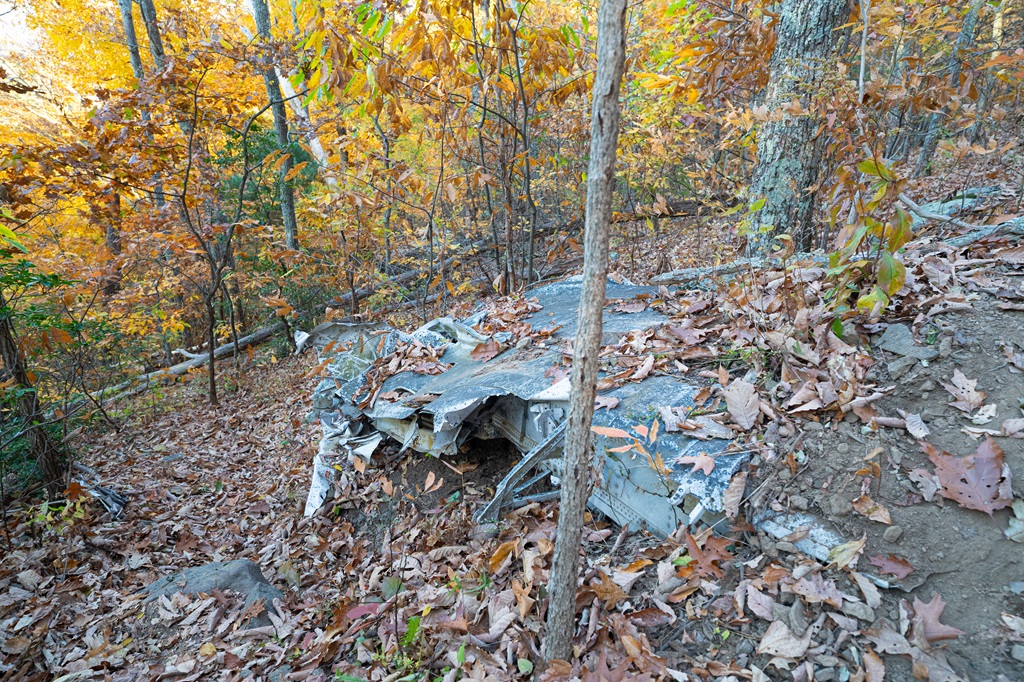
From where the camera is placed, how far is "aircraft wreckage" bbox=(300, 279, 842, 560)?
2.36 metres

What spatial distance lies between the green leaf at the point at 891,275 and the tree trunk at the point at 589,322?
1.40 meters

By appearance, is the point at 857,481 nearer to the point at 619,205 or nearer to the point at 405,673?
the point at 405,673

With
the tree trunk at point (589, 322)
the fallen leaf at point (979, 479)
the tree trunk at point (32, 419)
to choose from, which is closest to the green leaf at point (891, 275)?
the fallen leaf at point (979, 479)

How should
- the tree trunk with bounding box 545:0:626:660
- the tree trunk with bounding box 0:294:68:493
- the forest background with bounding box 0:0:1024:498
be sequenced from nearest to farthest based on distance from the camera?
the tree trunk with bounding box 545:0:626:660
the forest background with bounding box 0:0:1024:498
the tree trunk with bounding box 0:294:68:493

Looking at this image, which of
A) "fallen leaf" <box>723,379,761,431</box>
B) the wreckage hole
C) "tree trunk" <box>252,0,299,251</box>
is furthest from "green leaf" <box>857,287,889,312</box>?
"tree trunk" <box>252,0,299,251</box>

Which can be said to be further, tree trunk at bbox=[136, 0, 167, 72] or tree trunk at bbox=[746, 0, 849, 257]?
tree trunk at bbox=[136, 0, 167, 72]

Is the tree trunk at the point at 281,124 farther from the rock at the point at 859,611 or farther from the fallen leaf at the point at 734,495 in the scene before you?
the rock at the point at 859,611

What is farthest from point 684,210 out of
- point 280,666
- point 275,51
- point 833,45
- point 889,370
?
point 280,666

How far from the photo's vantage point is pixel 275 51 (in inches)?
267

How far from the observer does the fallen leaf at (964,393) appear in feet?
6.89

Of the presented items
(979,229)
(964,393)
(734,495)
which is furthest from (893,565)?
(979,229)

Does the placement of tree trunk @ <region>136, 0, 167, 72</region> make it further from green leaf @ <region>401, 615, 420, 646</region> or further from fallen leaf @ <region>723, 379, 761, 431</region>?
fallen leaf @ <region>723, 379, 761, 431</region>

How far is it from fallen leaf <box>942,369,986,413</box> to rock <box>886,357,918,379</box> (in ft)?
0.51

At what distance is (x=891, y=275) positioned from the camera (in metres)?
2.17
